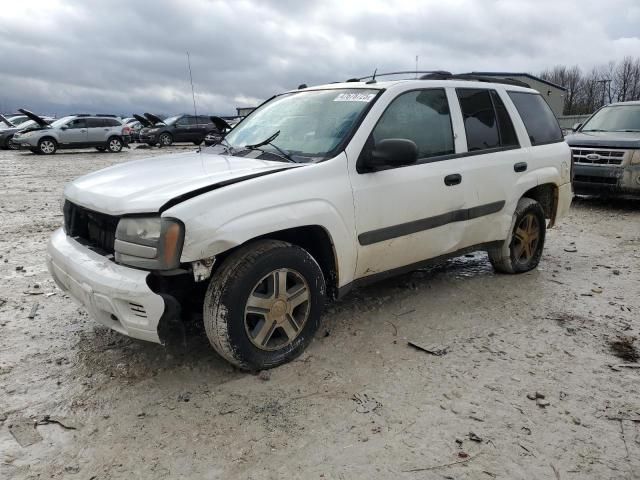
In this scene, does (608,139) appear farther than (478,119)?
Yes

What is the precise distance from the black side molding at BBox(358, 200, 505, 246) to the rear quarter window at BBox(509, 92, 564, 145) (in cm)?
90

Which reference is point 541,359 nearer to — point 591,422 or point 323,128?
point 591,422

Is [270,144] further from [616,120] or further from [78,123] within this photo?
[78,123]

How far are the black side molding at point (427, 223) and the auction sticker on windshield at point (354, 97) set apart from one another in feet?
3.02

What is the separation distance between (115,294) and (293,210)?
1.06 m

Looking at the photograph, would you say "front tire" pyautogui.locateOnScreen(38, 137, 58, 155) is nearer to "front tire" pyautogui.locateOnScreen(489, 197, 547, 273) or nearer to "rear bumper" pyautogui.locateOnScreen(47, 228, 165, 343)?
"rear bumper" pyautogui.locateOnScreen(47, 228, 165, 343)

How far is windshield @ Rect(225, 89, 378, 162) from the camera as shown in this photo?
339 cm

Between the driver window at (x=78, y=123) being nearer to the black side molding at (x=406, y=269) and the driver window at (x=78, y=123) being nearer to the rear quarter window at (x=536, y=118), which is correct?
the rear quarter window at (x=536, y=118)

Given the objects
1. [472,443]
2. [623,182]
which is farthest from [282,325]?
[623,182]

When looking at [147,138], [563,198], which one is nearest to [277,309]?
[563,198]

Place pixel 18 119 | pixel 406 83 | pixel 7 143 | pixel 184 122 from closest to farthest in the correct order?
→ pixel 406 83 < pixel 7 143 < pixel 184 122 < pixel 18 119

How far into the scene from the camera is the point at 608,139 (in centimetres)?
845

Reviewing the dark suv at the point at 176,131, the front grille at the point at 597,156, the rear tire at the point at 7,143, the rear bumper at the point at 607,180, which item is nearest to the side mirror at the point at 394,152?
the front grille at the point at 597,156

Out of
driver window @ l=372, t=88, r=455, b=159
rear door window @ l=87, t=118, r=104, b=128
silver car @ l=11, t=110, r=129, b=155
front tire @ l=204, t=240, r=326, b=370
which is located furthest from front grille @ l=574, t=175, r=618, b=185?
rear door window @ l=87, t=118, r=104, b=128
